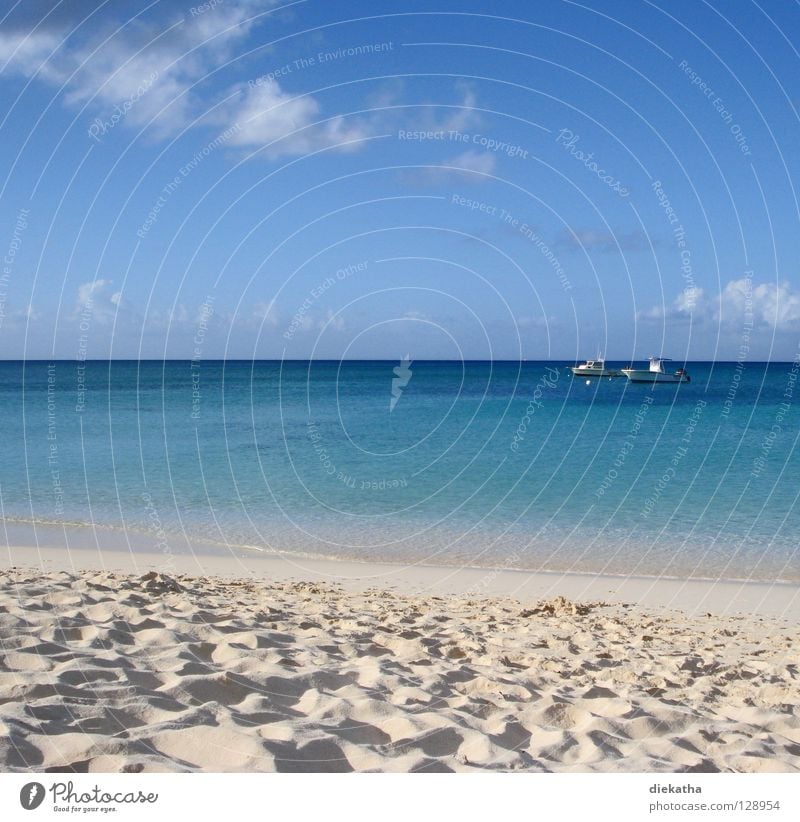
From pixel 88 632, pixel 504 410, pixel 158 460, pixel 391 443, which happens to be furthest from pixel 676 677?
pixel 504 410

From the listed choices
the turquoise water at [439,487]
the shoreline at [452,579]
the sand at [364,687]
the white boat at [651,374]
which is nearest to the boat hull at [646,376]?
the white boat at [651,374]

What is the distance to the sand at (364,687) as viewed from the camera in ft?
15.2

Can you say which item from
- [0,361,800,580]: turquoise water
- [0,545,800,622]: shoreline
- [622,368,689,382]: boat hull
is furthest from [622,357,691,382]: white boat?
[0,545,800,622]: shoreline

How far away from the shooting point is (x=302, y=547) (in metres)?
14.1

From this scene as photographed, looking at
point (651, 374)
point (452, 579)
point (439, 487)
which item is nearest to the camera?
point (452, 579)

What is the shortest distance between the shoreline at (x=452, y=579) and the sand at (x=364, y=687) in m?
1.68

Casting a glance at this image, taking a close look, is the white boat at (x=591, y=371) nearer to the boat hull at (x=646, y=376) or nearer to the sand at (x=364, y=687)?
the boat hull at (x=646, y=376)

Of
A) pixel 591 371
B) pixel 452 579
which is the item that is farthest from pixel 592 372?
pixel 452 579

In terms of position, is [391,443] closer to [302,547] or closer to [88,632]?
[302,547]

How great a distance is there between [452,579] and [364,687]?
20.8ft

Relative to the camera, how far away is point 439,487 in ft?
67.5

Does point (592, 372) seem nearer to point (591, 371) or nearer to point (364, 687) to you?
point (591, 371)

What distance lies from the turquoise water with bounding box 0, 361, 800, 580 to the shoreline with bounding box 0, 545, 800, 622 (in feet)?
2.21
